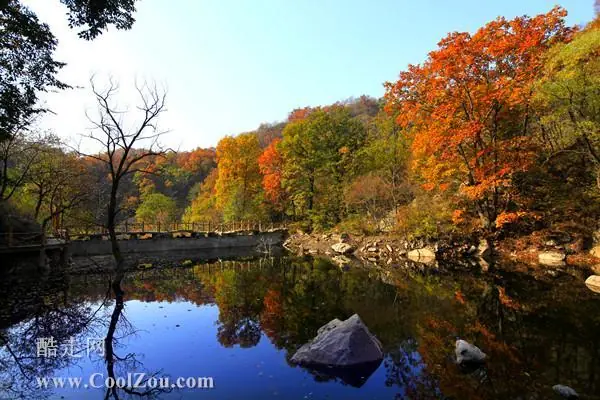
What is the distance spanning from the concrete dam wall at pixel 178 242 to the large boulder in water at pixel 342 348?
21.8 meters

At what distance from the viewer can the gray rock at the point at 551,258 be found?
17125 millimetres

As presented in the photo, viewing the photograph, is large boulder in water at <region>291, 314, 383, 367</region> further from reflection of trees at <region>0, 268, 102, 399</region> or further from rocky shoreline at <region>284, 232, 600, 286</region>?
rocky shoreline at <region>284, 232, 600, 286</region>

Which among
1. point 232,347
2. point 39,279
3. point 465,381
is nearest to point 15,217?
point 39,279

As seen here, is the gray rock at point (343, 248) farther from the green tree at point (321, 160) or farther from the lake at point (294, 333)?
the lake at point (294, 333)

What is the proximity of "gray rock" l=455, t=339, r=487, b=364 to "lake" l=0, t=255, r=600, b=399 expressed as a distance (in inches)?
6.6

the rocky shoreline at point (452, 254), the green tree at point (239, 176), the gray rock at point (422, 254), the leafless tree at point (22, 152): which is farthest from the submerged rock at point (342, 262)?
the leafless tree at point (22, 152)

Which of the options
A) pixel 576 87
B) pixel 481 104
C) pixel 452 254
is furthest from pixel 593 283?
pixel 481 104

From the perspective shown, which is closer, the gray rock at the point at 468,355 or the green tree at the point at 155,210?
the gray rock at the point at 468,355

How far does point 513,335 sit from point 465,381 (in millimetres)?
2923

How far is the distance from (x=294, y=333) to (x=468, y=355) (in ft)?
12.1

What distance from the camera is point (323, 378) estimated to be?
18.5 feet

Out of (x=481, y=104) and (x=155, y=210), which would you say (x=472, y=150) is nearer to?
(x=481, y=104)

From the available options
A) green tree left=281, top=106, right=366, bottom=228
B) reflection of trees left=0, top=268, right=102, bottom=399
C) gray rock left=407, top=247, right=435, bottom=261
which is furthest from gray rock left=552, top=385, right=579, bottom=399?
green tree left=281, top=106, right=366, bottom=228

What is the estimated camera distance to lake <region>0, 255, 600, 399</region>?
17.7ft
